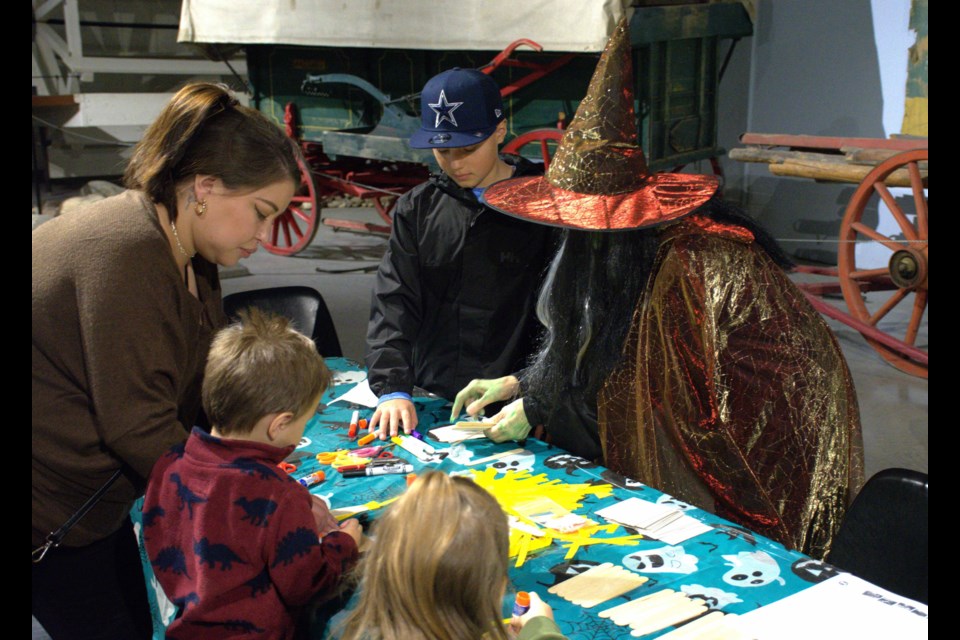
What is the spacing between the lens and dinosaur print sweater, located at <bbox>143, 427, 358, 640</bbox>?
151 centimetres

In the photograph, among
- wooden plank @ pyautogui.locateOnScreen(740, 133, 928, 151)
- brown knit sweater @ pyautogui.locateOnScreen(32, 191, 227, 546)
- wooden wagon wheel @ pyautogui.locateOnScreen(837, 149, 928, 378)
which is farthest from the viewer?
wooden plank @ pyautogui.locateOnScreen(740, 133, 928, 151)

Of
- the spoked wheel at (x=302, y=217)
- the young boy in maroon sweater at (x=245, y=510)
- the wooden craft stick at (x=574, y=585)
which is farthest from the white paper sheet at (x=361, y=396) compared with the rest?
the spoked wheel at (x=302, y=217)

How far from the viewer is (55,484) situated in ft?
5.80

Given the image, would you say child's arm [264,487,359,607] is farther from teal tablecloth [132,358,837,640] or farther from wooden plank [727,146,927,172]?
wooden plank [727,146,927,172]

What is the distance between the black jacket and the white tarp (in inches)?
115

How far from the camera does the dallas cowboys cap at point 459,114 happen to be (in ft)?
8.62

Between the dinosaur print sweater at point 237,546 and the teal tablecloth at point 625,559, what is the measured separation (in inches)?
11.9

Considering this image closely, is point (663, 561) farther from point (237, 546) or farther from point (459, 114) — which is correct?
point (459, 114)

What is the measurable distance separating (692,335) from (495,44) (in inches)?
168

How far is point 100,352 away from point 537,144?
15.8ft

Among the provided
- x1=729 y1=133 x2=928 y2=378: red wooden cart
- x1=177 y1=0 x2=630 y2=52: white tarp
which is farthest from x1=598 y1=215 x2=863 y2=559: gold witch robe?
x1=177 y1=0 x2=630 y2=52: white tarp

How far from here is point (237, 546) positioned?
4.94ft

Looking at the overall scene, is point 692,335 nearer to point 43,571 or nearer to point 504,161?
point 504,161
